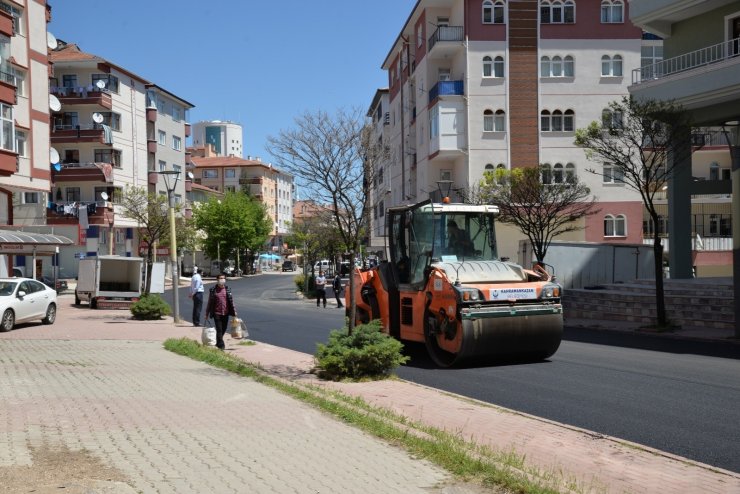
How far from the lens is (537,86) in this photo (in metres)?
42.6

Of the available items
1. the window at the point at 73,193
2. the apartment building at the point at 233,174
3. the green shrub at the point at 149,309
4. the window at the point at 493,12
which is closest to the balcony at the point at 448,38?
the window at the point at 493,12

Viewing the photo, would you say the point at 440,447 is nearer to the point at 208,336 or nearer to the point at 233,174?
the point at 208,336

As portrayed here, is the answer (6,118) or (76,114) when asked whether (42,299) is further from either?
(76,114)

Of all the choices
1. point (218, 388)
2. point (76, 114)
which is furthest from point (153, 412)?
point (76, 114)

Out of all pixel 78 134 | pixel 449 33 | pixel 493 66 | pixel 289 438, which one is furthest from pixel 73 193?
pixel 289 438

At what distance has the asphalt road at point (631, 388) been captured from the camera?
7.97 metres

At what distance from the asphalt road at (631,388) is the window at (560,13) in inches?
1109

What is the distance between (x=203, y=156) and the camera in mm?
132000

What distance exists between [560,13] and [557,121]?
5.83 m

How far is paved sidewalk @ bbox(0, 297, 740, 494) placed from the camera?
A: 6043mm

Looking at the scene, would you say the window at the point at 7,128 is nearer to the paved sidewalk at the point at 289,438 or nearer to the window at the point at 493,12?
the paved sidewalk at the point at 289,438

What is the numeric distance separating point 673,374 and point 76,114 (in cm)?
5636

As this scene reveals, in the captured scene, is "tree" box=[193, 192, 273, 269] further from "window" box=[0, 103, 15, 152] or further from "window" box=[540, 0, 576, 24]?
"window" box=[0, 103, 15, 152]

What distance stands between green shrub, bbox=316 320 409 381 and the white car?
14.1 m
